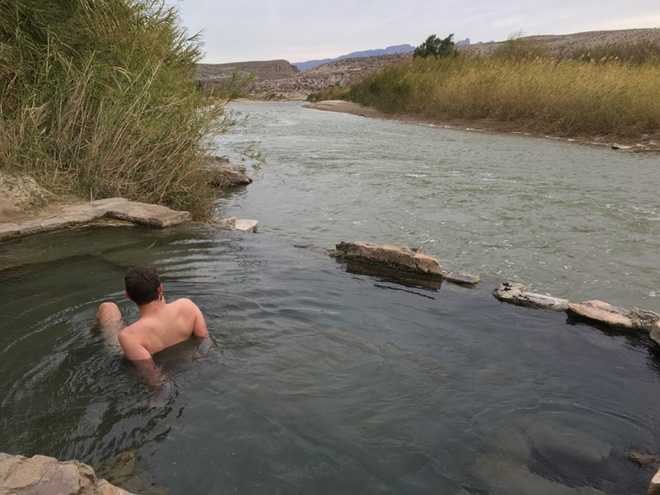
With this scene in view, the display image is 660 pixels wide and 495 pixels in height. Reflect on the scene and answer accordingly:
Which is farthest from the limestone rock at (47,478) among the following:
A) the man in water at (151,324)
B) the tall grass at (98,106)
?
the tall grass at (98,106)

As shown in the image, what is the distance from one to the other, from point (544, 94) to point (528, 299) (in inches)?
830

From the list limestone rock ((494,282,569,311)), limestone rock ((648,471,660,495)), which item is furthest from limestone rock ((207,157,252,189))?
limestone rock ((648,471,660,495))

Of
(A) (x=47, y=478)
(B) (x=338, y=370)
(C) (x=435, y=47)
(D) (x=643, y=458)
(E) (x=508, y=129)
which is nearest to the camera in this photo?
(A) (x=47, y=478)

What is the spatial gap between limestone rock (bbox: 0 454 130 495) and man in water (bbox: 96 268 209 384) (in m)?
1.51

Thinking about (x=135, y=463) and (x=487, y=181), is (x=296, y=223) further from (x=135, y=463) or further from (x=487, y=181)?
(x=135, y=463)

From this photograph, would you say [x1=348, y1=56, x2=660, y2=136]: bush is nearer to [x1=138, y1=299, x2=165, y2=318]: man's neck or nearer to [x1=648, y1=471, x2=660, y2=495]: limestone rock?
[x1=648, y1=471, x2=660, y2=495]: limestone rock

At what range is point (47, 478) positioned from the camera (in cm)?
255

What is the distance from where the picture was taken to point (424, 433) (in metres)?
3.70

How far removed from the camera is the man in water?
4.21 m

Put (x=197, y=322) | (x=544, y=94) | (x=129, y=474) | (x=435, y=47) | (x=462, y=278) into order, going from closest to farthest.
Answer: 1. (x=129, y=474)
2. (x=197, y=322)
3. (x=462, y=278)
4. (x=544, y=94)
5. (x=435, y=47)

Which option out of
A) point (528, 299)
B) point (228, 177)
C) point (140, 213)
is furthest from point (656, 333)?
point (228, 177)

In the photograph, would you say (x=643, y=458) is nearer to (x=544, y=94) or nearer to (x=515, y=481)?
(x=515, y=481)

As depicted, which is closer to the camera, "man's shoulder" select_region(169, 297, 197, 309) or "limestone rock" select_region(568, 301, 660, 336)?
"man's shoulder" select_region(169, 297, 197, 309)

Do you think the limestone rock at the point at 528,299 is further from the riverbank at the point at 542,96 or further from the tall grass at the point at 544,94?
the tall grass at the point at 544,94
